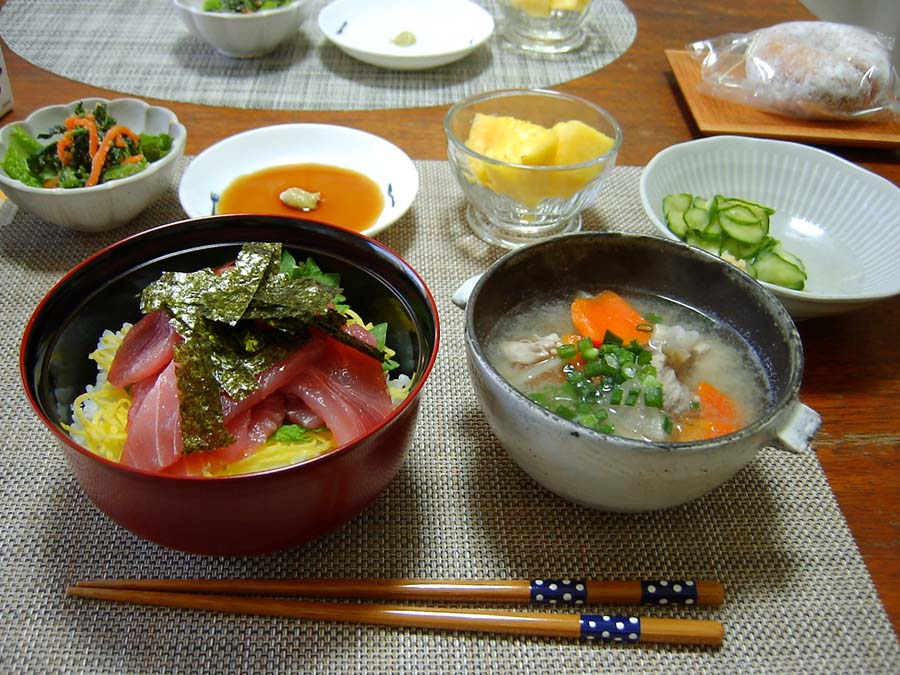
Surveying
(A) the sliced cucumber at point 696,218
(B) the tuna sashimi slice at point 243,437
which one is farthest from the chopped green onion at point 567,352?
(A) the sliced cucumber at point 696,218

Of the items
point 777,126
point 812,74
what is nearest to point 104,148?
point 777,126

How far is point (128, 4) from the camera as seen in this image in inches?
106

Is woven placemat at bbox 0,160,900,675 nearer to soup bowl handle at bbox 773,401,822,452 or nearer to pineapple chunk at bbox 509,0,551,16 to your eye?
soup bowl handle at bbox 773,401,822,452

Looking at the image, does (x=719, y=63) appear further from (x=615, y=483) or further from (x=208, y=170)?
(x=615, y=483)

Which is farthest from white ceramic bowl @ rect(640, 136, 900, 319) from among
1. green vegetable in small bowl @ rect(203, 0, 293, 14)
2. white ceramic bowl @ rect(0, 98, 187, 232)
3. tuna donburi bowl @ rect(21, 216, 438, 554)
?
green vegetable in small bowl @ rect(203, 0, 293, 14)

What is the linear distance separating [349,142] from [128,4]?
156 centimetres

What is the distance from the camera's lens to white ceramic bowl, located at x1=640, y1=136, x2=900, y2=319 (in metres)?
1.54

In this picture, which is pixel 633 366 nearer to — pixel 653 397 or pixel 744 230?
pixel 653 397

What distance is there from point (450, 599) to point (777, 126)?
1.77 meters

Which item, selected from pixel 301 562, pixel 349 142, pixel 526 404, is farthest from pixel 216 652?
pixel 349 142

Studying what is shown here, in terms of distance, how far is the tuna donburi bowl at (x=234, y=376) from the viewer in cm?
84

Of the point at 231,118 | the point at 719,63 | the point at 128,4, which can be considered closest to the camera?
the point at 231,118

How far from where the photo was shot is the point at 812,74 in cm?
203

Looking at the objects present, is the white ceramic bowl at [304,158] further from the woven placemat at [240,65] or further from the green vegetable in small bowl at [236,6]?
the green vegetable in small bowl at [236,6]
